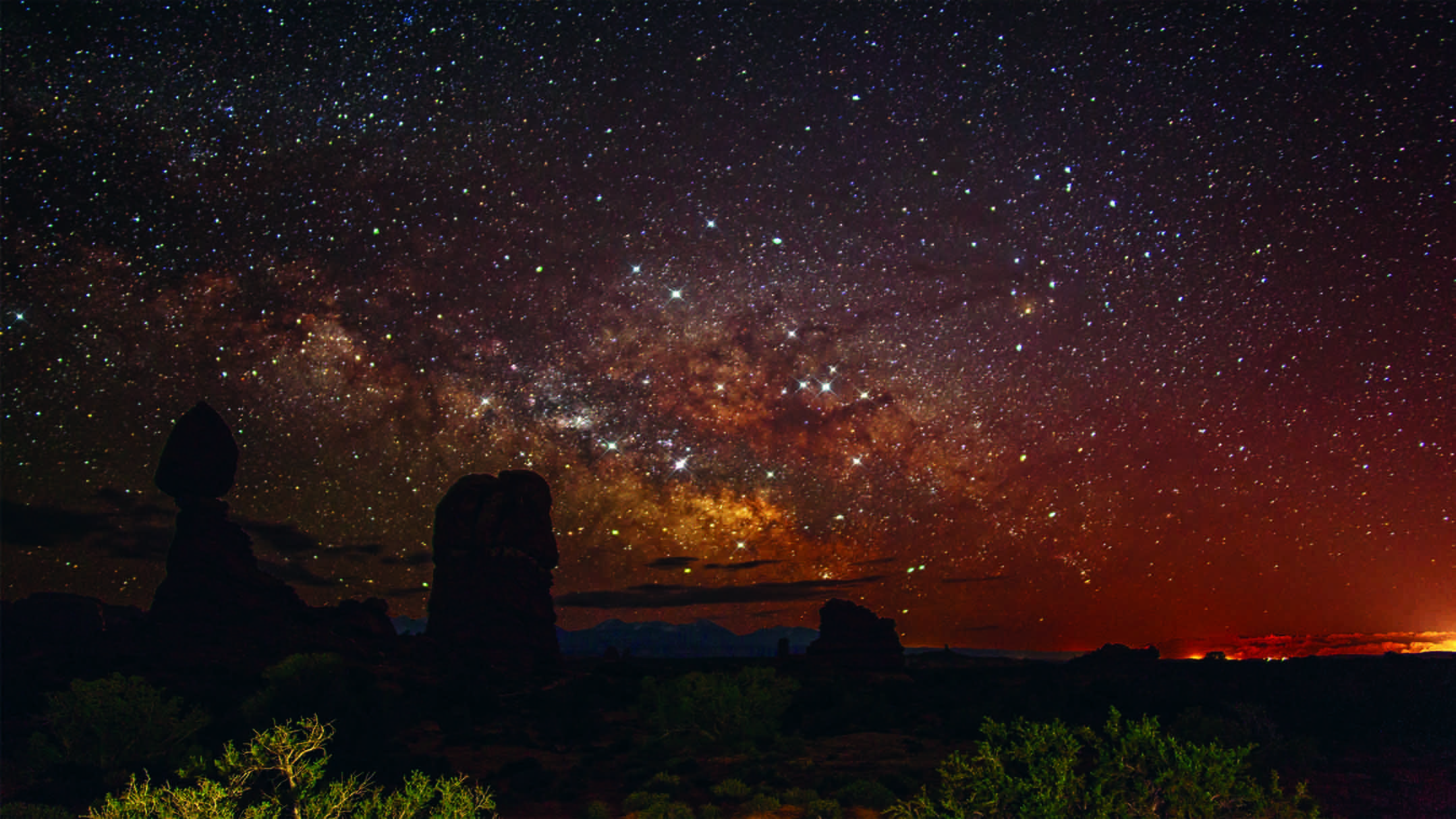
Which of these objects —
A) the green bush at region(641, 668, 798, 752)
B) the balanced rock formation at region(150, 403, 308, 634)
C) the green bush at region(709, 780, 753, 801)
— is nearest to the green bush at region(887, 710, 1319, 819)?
the green bush at region(709, 780, 753, 801)

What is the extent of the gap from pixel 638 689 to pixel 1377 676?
35.4 metres

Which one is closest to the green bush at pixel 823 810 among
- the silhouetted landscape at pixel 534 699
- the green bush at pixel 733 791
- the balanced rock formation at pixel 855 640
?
the silhouetted landscape at pixel 534 699

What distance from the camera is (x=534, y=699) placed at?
34.0 m

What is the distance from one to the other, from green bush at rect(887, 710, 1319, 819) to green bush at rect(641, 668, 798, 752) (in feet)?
49.0

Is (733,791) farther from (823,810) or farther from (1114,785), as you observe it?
(1114,785)

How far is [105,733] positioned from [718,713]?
1636 cm

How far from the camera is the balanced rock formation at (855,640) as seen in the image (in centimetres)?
5719

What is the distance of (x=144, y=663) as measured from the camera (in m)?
32.9

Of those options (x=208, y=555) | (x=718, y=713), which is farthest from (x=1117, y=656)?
(x=208, y=555)

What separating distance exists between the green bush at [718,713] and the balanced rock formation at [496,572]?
2382 cm

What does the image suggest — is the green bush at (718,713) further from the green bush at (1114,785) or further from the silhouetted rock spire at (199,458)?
the silhouetted rock spire at (199,458)

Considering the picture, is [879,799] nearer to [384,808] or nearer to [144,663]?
[384,808]

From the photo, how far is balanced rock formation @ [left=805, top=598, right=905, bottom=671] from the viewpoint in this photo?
57.2 meters

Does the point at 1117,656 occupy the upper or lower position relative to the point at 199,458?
lower
